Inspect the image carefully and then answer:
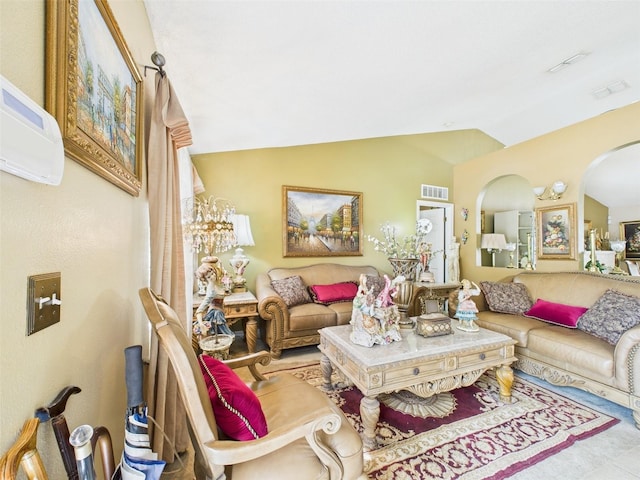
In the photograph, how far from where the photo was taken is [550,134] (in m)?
3.70

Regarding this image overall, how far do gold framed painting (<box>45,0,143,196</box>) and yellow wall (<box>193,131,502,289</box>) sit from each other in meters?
2.48

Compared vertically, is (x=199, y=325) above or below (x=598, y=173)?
below

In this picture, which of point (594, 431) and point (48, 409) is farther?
point (594, 431)

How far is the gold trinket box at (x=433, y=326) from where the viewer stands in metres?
2.13

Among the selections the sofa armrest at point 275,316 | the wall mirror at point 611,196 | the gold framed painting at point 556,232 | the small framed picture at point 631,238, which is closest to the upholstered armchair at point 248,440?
the sofa armrest at point 275,316

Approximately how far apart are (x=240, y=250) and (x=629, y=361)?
379cm

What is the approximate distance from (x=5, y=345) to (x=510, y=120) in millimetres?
6002

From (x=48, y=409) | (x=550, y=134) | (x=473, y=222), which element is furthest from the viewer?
(x=473, y=222)

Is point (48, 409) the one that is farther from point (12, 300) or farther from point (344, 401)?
point (344, 401)

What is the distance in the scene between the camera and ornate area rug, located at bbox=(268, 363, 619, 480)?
1522mm

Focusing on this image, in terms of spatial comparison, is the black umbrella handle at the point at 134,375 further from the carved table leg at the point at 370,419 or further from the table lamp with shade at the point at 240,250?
the table lamp with shade at the point at 240,250

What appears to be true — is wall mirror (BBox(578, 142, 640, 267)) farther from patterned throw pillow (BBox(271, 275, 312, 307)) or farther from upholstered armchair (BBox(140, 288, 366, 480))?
upholstered armchair (BBox(140, 288, 366, 480))

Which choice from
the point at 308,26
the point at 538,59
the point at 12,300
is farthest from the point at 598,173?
the point at 12,300

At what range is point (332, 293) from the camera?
3.52 meters
